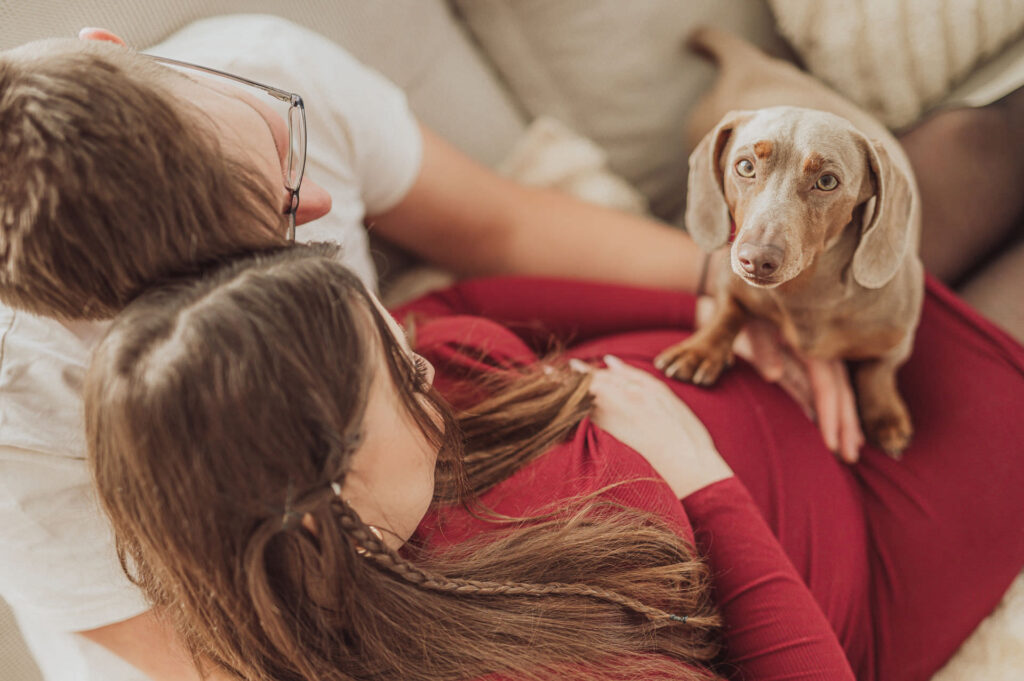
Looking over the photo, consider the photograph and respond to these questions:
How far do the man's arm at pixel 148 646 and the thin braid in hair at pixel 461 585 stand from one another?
11.6 inches

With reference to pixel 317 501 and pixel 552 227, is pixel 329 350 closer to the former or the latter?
pixel 317 501

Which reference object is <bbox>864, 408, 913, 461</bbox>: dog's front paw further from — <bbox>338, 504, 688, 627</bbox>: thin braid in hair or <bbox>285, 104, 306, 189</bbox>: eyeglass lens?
<bbox>285, 104, 306, 189</bbox>: eyeglass lens

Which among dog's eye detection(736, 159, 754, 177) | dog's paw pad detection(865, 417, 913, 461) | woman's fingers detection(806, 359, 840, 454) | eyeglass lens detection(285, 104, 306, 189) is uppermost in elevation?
eyeglass lens detection(285, 104, 306, 189)

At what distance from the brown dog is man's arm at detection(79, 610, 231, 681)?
2.20 ft

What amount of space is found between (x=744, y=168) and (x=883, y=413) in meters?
0.60

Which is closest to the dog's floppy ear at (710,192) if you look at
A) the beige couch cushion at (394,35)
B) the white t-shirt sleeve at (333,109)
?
the white t-shirt sleeve at (333,109)

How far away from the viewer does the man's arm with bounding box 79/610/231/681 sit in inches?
28.6

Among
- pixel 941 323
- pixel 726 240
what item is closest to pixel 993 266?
pixel 941 323

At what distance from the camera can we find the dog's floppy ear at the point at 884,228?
0.50 meters

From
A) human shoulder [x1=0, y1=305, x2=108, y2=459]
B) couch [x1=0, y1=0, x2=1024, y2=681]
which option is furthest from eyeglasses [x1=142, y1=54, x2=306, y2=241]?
couch [x1=0, y1=0, x2=1024, y2=681]

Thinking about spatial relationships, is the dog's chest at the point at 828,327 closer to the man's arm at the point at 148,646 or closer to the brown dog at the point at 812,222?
the brown dog at the point at 812,222

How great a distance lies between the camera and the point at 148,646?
738 millimetres

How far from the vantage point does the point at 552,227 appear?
1197mm

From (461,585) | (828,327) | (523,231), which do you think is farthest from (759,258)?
(523,231)
